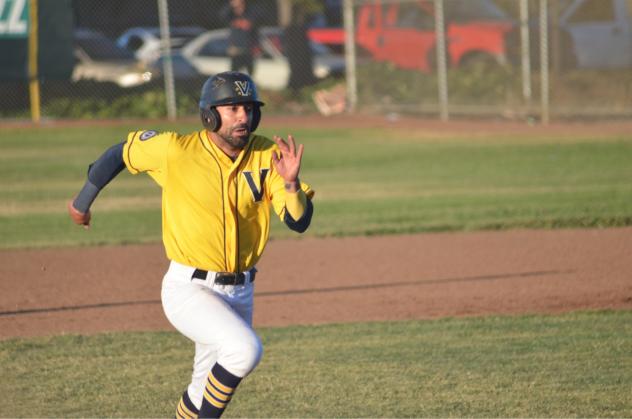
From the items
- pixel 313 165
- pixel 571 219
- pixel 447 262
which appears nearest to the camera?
pixel 447 262

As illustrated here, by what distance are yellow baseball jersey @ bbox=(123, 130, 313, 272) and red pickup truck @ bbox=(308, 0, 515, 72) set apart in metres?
19.4

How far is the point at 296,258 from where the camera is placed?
1241cm

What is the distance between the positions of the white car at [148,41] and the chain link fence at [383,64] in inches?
6.3

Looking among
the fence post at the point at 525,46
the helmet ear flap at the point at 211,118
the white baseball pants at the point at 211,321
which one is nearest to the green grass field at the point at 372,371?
the white baseball pants at the point at 211,321

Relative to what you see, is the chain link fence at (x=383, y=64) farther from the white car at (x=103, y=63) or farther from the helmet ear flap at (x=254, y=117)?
the helmet ear flap at (x=254, y=117)

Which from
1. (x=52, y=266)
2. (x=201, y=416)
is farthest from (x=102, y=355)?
(x=52, y=266)

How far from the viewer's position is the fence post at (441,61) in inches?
973

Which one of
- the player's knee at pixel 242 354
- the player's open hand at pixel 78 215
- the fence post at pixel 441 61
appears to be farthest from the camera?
the fence post at pixel 441 61

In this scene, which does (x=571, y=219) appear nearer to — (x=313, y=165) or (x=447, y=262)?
(x=447, y=262)

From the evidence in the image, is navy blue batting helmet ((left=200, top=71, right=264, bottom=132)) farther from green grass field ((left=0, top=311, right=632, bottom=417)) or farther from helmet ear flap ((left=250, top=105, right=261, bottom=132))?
green grass field ((left=0, top=311, right=632, bottom=417))

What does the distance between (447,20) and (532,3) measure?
88.7 inches

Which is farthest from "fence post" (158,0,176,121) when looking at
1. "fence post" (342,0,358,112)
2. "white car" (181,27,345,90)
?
"white car" (181,27,345,90)

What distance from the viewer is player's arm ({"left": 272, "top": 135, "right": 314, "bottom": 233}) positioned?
17.3ft

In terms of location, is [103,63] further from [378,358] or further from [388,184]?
[378,358]
